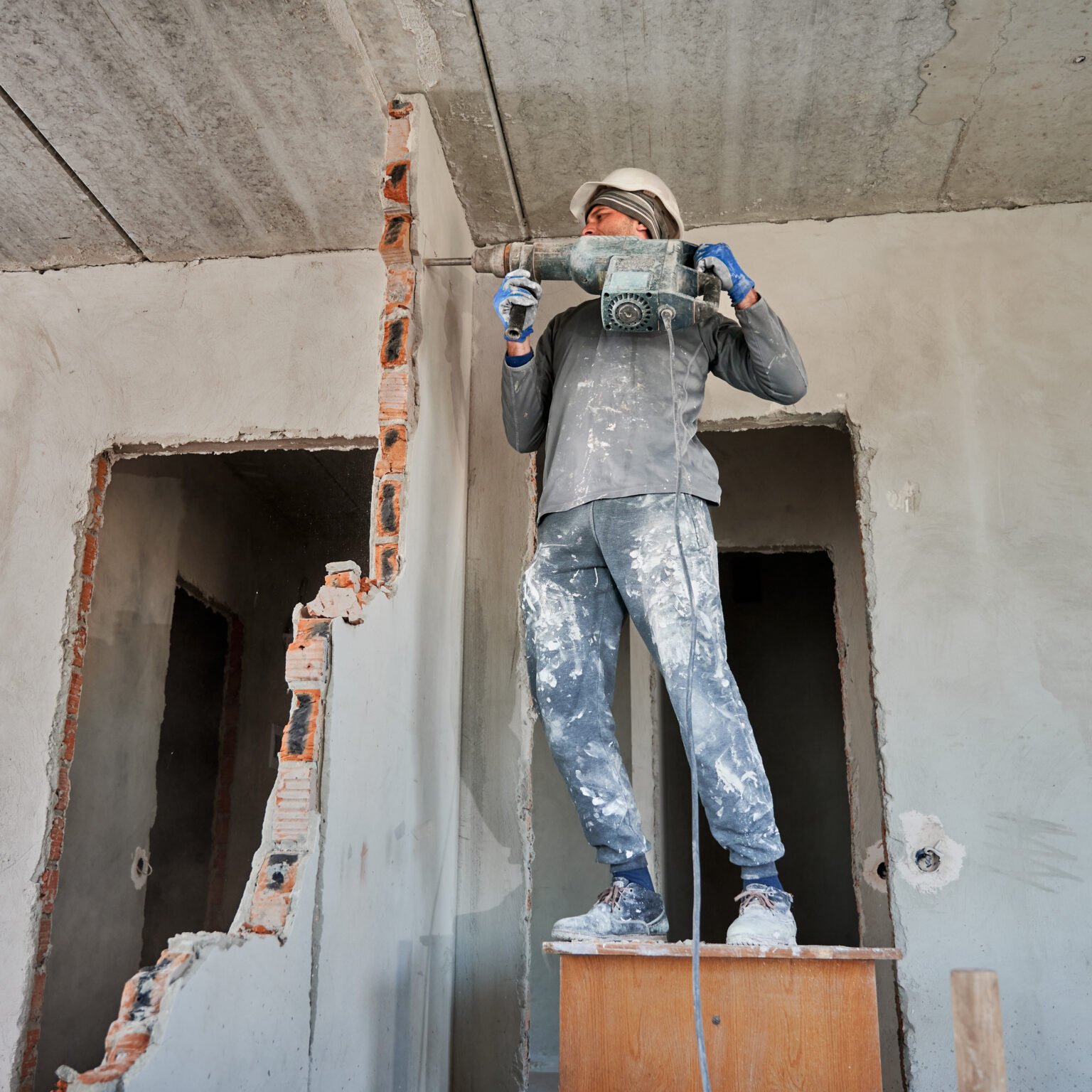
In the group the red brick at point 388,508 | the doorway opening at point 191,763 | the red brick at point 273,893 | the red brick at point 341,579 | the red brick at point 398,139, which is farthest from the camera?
the doorway opening at point 191,763

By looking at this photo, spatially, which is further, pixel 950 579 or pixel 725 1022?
pixel 950 579

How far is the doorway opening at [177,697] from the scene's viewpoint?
4.13 m

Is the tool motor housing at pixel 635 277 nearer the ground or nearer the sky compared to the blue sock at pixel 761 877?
nearer the sky

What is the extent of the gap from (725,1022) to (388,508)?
139cm

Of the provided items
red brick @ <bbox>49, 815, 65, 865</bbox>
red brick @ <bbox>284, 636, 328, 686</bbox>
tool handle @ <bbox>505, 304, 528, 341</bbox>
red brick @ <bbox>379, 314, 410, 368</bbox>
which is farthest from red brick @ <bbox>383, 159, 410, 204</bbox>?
red brick @ <bbox>49, 815, 65, 865</bbox>

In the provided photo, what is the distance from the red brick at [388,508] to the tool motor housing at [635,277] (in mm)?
625

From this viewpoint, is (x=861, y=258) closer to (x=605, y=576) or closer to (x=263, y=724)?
(x=605, y=576)

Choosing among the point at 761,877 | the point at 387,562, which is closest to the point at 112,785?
the point at 387,562

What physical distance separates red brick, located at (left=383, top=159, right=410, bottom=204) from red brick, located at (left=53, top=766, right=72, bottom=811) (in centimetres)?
197

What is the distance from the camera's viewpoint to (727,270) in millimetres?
2430

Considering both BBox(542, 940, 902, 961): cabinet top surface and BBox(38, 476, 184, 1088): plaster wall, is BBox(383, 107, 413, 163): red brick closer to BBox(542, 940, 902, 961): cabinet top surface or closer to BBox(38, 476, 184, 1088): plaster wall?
BBox(542, 940, 902, 961): cabinet top surface

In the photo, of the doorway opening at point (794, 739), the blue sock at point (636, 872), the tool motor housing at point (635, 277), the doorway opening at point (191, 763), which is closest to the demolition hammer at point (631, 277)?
the tool motor housing at point (635, 277)

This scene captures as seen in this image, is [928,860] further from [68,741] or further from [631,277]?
[68,741]

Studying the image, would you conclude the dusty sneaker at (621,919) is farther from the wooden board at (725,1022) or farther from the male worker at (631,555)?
the wooden board at (725,1022)
